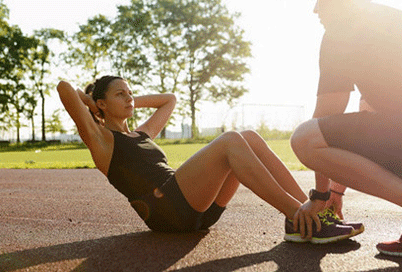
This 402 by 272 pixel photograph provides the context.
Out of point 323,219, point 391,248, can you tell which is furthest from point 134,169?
point 391,248

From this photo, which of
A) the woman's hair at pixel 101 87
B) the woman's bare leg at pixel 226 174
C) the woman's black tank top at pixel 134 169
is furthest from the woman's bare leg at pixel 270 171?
the woman's hair at pixel 101 87

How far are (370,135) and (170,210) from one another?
1258mm

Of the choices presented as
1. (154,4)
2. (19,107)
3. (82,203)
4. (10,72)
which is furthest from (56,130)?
(82,203)

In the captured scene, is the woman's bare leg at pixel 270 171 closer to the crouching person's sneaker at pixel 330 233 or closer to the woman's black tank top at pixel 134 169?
the crouching person's sneaker at pixel 330 233

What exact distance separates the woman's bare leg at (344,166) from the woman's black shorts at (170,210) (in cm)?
75

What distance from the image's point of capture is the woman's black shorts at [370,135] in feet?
7.84

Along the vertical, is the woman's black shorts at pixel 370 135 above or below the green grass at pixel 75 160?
above

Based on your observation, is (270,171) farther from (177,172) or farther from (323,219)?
(177,172)

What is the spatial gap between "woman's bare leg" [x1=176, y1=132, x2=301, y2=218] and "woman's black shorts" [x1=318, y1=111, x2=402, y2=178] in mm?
422

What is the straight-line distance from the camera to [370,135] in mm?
2420

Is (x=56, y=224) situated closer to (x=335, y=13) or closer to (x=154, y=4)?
(x=335, y=13)

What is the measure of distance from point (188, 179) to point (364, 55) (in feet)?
3.99

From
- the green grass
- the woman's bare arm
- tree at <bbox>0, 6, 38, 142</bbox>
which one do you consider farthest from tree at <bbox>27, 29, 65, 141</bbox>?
the woman's bare arm

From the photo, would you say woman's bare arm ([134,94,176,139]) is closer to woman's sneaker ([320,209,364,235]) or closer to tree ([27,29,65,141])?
woman's sneaker ([320,209,364,235])
